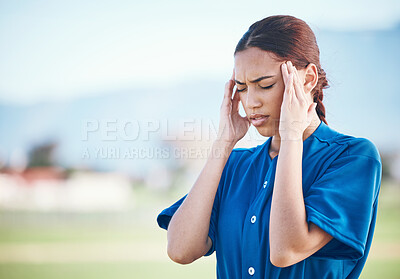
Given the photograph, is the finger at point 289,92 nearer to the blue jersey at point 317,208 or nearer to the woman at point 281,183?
the woman at point 281,183

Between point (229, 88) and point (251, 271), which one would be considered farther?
point (229, 88)

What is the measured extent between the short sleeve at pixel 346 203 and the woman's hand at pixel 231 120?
0.33 metres

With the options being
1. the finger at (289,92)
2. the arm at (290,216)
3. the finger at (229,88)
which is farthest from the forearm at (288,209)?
the finger at (229,88)

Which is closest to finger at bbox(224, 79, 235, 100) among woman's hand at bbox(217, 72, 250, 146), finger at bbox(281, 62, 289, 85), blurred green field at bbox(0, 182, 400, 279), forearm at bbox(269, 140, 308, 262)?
woman's hand at bbox(217, 72, 250, 146)

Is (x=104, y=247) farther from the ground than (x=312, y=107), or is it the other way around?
(x=312, y=107)

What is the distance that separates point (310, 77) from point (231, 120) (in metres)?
0.27

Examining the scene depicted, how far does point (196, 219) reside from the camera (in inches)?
49.1

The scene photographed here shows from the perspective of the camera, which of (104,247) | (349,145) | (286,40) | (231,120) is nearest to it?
(349,145)

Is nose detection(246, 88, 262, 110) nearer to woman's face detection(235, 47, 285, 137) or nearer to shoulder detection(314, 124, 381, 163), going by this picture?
woman's face detection(235, 47, 285, 137)

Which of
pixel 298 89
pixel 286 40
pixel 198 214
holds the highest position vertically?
pixel 286 40

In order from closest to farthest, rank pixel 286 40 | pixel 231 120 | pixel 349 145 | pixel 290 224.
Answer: pixel 290 224 → pixel 349 145 → pixel 286 40 → pixel 231 120

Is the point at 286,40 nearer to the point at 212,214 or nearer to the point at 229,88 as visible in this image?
the point at 229,88

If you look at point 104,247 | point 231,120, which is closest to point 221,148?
point 231,120

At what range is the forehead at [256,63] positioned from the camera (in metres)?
1.21
